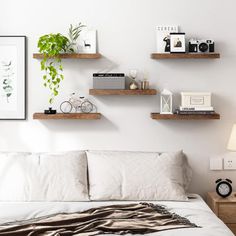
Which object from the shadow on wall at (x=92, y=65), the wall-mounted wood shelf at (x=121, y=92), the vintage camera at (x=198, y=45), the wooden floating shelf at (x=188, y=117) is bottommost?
the wooden floating shelf at (x=188, y=117)

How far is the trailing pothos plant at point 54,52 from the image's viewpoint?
3828mm

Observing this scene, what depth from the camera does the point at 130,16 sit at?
398 centimetres

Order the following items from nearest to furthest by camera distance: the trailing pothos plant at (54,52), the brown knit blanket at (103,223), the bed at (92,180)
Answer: the brown knit blanket at (103,223), the bed at (92,180), the trailing pothos plant at (54,52)

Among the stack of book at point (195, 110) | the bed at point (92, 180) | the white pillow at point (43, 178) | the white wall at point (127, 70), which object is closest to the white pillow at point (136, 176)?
the bed at point (92, 180)

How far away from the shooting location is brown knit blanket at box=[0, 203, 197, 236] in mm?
2776

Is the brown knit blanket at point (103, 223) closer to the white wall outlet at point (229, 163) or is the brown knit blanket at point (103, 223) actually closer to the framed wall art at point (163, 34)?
the white wall outlet at point (229, 163)

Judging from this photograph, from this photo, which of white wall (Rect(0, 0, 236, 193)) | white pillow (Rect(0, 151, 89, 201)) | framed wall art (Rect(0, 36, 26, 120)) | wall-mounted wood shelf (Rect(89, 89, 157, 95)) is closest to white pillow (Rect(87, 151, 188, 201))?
white pillow (Rect(0, 151, 89, 201))

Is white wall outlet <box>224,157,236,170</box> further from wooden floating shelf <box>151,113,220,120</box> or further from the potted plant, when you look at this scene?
the potted plant

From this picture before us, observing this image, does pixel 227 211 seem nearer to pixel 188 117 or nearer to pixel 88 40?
pixel 188 117

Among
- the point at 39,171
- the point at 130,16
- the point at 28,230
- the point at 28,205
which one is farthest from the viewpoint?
the point at 130,16

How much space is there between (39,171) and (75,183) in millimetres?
289

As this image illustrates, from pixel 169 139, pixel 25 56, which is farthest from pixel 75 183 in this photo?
pixel 25 56

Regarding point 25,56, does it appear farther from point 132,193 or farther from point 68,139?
point 132,193

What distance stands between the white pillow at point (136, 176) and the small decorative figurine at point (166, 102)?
1.13 feet
